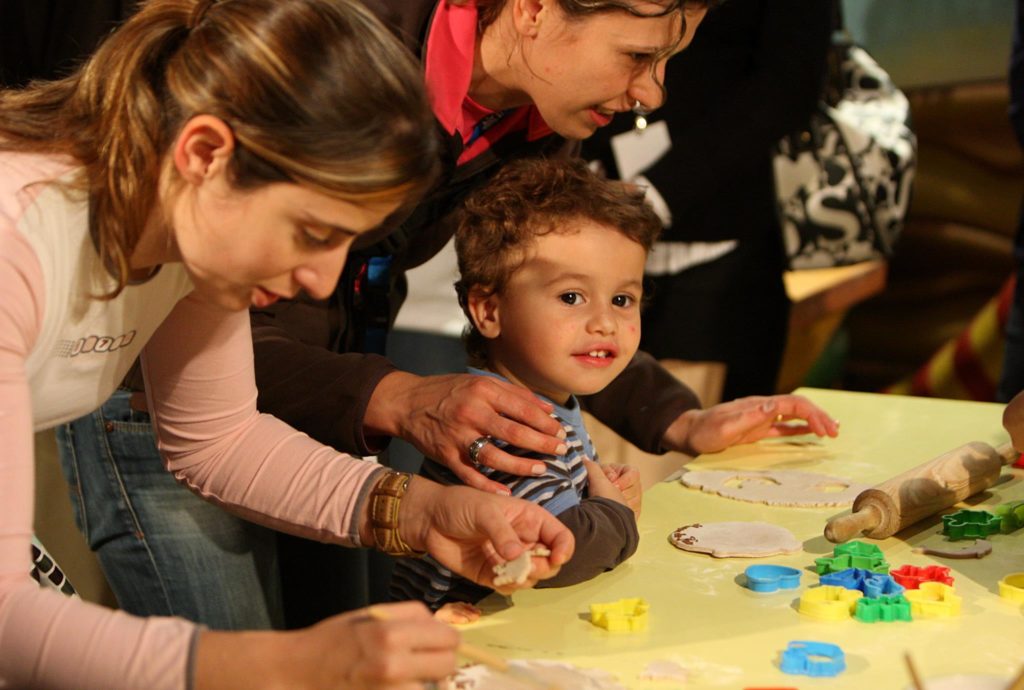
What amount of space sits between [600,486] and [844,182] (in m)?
1.66

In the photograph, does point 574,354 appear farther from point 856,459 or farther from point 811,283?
point 811,283

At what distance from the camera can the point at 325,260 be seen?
1047mm

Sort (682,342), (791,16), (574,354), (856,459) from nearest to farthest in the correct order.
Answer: (574,354), (856,459), (791,16), (682,342)

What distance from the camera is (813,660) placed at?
1051mm

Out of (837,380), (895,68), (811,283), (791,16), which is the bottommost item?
(837,380)

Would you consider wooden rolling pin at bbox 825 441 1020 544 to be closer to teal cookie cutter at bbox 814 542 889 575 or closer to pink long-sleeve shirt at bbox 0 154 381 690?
teal cookie cutter at bbox 814 542 889 575

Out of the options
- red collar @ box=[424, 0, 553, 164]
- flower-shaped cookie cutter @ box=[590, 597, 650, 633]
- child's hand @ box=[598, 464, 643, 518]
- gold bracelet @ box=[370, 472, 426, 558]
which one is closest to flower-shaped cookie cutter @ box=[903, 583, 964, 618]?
flower-shaped cookie cutter @ box=[590, 597, 650, 633]

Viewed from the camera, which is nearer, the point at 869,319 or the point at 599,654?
the point at 599,654

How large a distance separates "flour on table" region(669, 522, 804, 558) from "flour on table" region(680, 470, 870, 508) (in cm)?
10

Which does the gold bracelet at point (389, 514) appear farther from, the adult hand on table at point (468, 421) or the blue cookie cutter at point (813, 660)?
the blue cookie cutter at point (813, 660)

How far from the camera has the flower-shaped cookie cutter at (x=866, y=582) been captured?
1.20 m

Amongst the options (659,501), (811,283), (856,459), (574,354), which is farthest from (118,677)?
(811,283)

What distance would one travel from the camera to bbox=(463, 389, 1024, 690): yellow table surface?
42.3 inches

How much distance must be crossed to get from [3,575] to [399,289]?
0.96m
